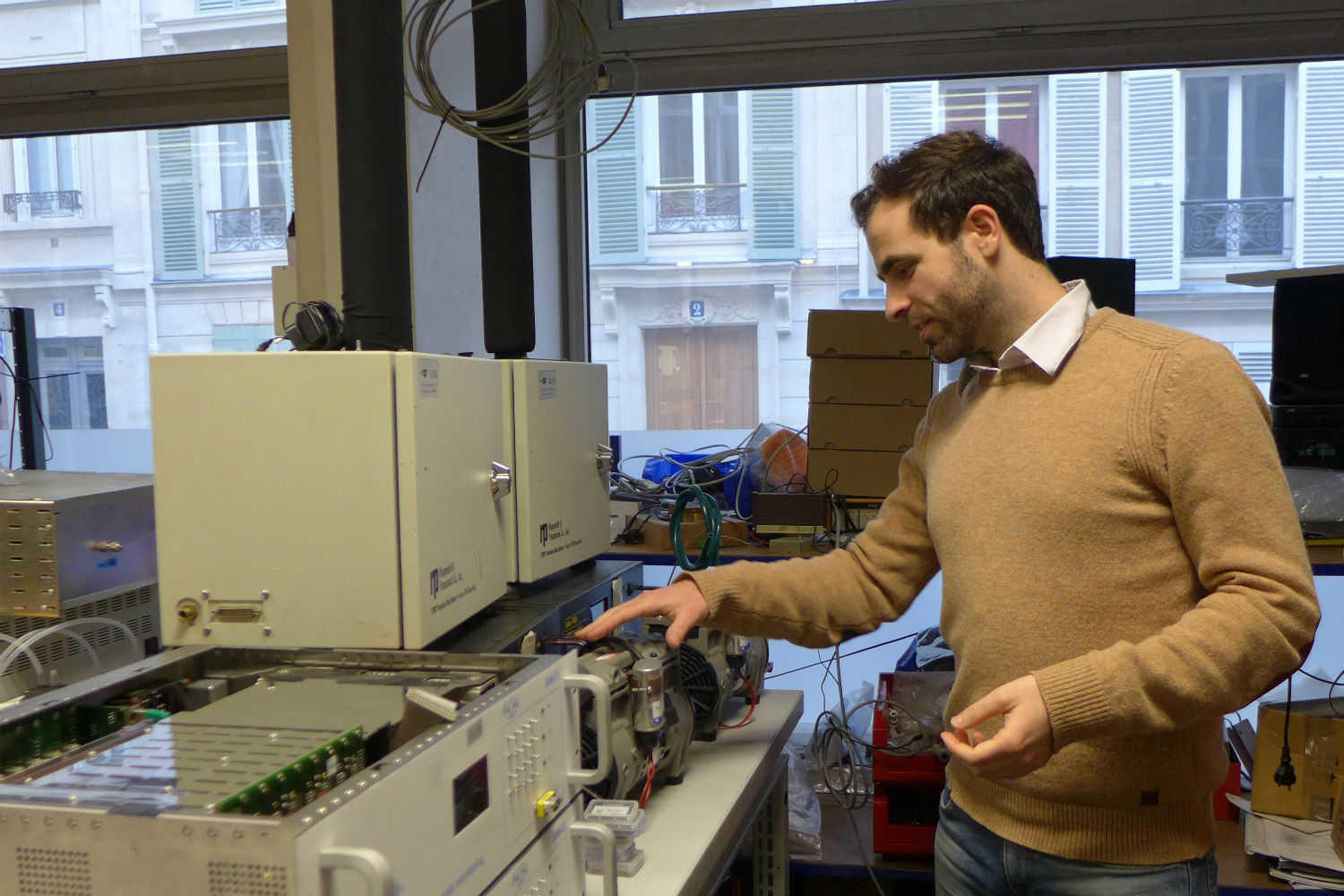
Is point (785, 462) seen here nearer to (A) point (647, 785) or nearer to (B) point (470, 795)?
(A) point (647, 785)

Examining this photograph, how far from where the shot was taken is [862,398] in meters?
2.56

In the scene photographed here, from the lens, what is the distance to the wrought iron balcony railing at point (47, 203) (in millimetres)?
3420

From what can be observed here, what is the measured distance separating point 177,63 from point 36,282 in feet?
2.94

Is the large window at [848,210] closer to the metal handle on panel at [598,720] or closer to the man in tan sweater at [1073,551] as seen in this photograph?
the man in tan sweater at [1073,551]

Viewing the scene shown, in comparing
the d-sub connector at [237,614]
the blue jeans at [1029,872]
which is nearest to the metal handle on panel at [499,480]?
the d-sub connector at [237,614]

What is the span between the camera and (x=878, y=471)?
2.54 meters

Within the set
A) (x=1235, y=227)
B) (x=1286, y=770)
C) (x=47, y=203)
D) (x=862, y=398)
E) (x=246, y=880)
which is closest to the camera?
(x=246, y=880)

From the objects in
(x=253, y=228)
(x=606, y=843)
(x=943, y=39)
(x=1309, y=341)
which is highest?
(x=943, y=39)

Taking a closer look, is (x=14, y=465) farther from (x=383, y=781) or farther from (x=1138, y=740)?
(x=1138, y=740)

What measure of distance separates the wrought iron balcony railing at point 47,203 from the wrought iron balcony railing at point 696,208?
1.96m

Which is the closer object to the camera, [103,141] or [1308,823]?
[1308,823]

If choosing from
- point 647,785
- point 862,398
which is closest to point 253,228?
point 862,398

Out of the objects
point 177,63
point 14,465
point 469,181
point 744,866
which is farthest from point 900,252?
point 14,465

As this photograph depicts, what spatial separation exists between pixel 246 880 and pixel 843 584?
3.46 ft
